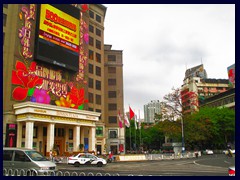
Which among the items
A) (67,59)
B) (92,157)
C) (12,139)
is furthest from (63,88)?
(92,157)

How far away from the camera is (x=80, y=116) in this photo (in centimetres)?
4853

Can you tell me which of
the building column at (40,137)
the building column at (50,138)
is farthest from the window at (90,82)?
the building column at (50,138)

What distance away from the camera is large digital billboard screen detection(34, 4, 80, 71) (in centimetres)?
4641

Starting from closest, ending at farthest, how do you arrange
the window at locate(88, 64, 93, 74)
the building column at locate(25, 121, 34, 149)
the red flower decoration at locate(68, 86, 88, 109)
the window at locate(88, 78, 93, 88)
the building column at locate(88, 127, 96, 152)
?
1. the building column at locate(25, 121, 34, 149)
2. the building column at locate(88, 127, 96, 152)
3. the red flower decoration at locate(68, 86, 88, 109)
4. the window at locate(88, 78, 93, 88)
5. the window at locate(88, 64, 93, 74)

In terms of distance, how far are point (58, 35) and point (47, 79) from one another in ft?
27.8

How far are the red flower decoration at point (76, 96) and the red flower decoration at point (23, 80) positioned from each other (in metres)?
8.37

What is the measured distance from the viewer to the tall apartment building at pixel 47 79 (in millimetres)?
41469

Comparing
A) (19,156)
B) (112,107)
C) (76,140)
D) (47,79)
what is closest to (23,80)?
(47,79)

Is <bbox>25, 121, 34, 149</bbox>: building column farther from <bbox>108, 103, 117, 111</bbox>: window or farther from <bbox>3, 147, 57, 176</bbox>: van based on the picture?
<bbox>108, 103, 117, 111</bbox>: window

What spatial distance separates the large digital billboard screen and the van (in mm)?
29496

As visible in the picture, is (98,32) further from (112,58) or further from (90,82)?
(90,82)

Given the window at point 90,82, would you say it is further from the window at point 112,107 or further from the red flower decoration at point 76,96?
the window at point 112,107

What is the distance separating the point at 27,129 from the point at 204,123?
136ft

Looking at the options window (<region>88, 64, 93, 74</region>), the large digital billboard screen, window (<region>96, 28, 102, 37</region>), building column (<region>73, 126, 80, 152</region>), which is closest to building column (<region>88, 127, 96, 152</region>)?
building column (<region>73, 126, 80, 152</region>)
